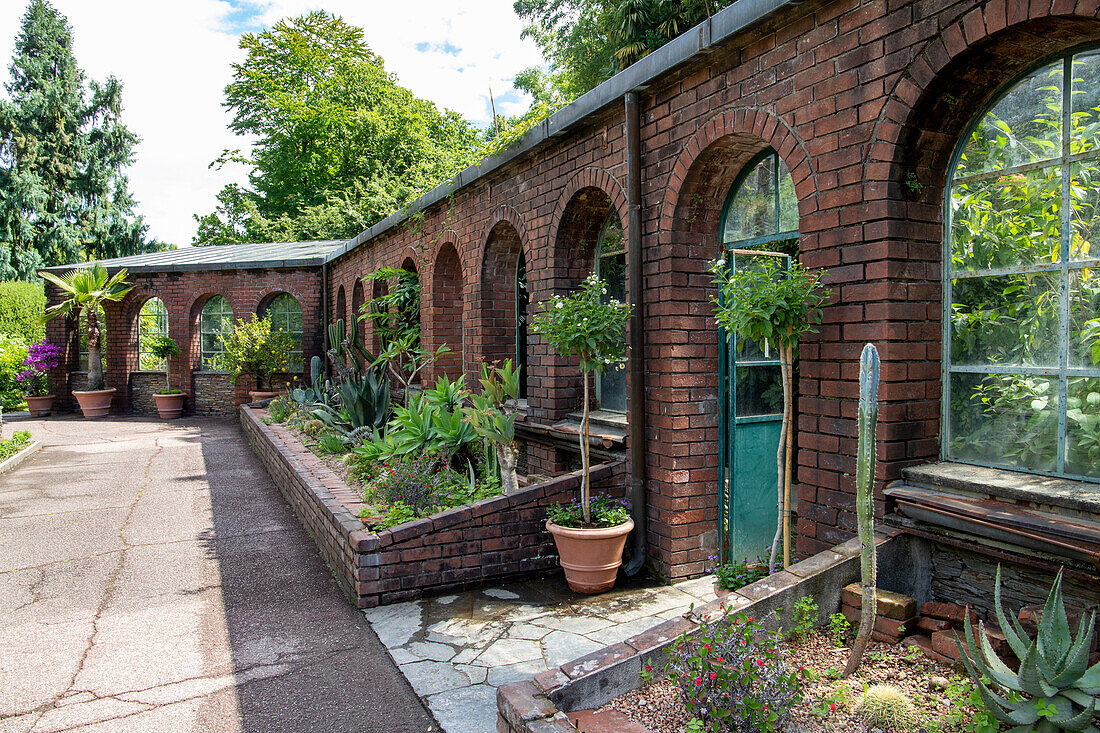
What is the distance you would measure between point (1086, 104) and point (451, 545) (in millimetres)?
3938

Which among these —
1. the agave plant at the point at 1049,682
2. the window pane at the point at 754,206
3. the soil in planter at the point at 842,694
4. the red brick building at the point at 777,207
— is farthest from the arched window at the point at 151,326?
the agave plant at the point at 1049,682

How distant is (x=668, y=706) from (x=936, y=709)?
0.86m

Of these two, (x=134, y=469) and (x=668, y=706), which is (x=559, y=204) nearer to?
(x=668, y=706)

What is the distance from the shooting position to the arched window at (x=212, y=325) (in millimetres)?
17266

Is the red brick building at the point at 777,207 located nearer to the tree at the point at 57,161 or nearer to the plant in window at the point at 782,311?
the plant in window at the point at 782,311

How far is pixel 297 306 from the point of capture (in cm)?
1712

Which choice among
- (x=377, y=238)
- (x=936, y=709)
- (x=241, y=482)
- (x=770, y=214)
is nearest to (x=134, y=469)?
(x=241, y=482)

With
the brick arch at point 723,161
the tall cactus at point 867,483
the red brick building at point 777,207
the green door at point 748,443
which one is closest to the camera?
the tall cactus at point 867,483

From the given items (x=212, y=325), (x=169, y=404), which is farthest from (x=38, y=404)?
(x=212, y=325)

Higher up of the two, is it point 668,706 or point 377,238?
point 377,238

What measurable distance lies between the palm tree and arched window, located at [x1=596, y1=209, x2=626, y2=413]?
14468 millimetres

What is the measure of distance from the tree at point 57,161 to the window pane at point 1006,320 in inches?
1212

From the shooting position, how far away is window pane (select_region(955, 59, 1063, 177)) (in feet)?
9.10

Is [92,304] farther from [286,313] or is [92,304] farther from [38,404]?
[286,313]
